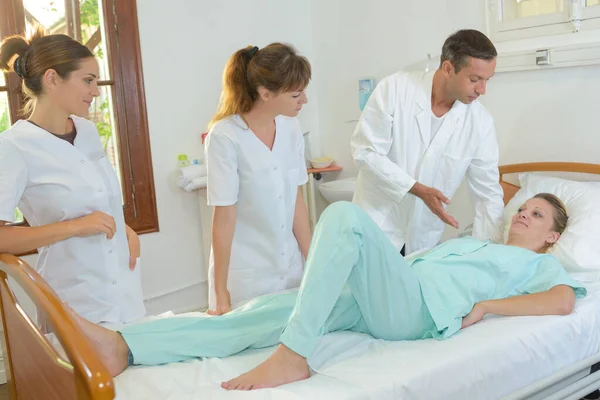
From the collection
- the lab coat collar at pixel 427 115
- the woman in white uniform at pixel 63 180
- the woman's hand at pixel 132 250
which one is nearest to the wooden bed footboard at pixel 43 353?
the woman in white uniform at pixel 63 180

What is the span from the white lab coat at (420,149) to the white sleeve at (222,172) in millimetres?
569

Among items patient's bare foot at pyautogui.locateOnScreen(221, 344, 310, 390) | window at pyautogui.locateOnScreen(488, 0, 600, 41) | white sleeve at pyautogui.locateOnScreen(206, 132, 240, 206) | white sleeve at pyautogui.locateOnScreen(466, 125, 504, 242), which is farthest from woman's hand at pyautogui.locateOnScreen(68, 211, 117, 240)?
window at pyautogui.locateOnScreen(488, 0, 600, 41)

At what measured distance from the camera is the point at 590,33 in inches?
91.4

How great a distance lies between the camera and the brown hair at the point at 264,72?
1.78 metres

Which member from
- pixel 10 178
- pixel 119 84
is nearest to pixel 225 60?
pixel 119 84

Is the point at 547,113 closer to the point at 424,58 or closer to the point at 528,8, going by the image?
the point at 528,8

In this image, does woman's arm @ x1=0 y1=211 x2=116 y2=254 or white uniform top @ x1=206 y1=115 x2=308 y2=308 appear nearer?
woman's arm @ x1=0 y1=211 x2=116 y2=254

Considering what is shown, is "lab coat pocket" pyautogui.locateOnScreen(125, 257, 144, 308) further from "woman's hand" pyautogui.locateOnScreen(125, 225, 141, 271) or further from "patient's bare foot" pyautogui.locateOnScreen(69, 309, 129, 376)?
"patient's bare foot" pyautogui.locateOnScreen(69, 309, 129, 376)

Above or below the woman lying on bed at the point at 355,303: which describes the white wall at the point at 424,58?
above

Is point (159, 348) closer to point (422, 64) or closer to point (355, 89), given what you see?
point (422, 64)

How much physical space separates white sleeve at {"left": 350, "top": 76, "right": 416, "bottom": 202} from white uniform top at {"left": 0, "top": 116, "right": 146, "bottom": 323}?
915 millimetres

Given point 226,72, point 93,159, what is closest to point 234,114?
point 226,72

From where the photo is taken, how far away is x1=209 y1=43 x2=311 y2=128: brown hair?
5.85ft

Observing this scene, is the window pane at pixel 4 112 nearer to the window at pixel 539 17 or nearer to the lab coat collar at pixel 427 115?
the lab coat collar at pixel 427 115
